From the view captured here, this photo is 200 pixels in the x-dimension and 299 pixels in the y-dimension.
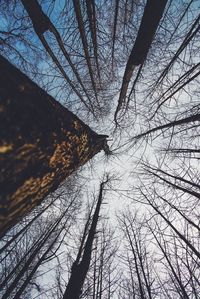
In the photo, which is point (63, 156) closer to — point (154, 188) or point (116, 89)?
point (116, 89)

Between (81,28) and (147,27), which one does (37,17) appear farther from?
(147,27)

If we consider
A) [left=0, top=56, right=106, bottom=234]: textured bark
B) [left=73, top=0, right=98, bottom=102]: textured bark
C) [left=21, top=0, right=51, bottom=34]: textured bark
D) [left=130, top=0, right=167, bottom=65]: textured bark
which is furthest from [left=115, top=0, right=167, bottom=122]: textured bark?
[left=0, top=56, right=106, bottom=234]: textured bark

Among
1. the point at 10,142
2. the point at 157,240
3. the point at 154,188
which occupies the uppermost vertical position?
the point at 154,188

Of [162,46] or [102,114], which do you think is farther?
[102,114]

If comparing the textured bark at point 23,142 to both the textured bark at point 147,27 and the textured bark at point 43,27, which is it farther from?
the textured bark at point 43,27

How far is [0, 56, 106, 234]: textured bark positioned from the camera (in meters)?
1.11

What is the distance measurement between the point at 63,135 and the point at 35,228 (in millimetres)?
9339

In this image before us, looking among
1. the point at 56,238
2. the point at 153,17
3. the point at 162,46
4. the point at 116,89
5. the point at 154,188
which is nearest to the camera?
the point at 153,17

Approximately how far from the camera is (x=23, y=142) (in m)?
1.24

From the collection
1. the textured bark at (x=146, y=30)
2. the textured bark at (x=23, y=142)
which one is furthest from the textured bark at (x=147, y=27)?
the textured bark at (x=23, y=142)

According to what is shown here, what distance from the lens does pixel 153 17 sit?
345 cm

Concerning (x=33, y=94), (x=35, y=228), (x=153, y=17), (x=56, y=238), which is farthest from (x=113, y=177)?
(x=33, y=94)

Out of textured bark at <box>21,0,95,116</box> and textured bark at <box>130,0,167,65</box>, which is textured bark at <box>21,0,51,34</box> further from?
textured bark at <box>130,0,167,65</box>

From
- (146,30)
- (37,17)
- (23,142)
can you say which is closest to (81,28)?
(37,17)
